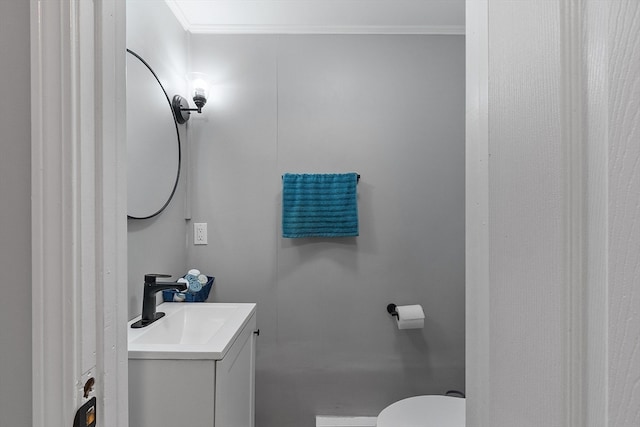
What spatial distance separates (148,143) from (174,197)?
1.20 ft

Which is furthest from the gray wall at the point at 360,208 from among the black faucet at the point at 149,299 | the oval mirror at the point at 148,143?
the black faucet at the point at 149,299

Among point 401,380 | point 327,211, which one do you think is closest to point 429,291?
point 401,380

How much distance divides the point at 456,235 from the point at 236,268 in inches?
49.9

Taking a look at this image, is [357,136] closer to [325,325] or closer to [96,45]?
[325,325]

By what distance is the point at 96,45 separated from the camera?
50 cm

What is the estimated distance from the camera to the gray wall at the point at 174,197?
1.26 m

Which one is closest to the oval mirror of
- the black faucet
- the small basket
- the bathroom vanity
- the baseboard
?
the black faucet

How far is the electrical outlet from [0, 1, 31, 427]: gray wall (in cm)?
137

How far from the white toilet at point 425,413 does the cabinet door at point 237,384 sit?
555 millimetres

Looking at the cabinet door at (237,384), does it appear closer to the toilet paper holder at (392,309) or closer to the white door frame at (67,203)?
the white door frame at (67,203)

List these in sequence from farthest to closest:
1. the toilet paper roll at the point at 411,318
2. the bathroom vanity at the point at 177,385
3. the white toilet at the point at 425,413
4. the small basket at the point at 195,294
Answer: the toilet paper roll at the point at 411,318
the small basket at the point at 195,294
the white toilet at the point at 425,413
the bathroom vanity at the point at 177,385

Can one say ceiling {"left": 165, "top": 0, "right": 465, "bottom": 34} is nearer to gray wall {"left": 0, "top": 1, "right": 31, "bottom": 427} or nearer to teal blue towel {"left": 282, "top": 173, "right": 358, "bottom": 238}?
teal blue towel {"left": 282, "top": 173, "right": 358, "bottom": 238}

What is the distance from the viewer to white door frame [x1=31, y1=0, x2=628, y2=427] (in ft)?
1.47

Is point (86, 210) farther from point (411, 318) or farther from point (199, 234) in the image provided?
point (411, 318)
